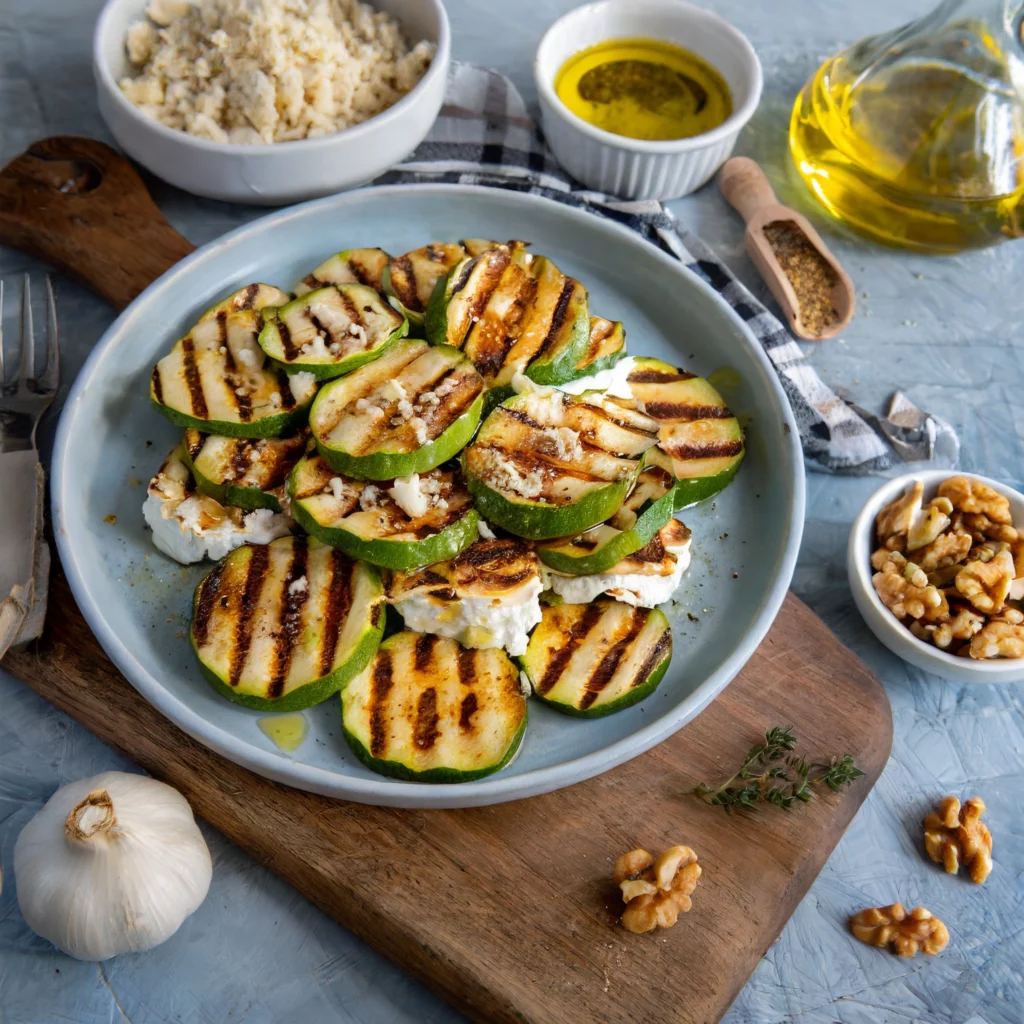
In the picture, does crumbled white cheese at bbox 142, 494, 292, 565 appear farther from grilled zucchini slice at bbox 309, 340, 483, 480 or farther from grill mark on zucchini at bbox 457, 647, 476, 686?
grill mark on zucchini at bbox 457, 647, 476, 686

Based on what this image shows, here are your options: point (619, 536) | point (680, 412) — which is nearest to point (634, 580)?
point (619, 536)

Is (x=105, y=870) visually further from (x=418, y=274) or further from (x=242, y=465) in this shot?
(x=418, y=274)

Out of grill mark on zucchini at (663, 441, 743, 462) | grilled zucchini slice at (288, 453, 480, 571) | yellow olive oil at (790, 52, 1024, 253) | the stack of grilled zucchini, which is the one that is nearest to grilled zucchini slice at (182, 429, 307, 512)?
the stack of grilled zucchini

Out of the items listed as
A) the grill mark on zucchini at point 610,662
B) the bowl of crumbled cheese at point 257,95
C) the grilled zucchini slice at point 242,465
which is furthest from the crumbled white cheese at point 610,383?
the bowl of crumbled cheese at point 257,95

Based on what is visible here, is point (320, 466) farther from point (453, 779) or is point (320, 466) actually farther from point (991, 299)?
point (991, 299)

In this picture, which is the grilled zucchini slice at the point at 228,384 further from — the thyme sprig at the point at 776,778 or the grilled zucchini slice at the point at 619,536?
the thyme sprig at the point at 776,778

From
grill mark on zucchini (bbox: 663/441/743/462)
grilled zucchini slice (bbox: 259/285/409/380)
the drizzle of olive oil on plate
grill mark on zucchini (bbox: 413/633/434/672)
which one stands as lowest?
the drizzle of olive oil on plate

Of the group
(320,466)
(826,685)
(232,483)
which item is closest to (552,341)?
(320,466)
